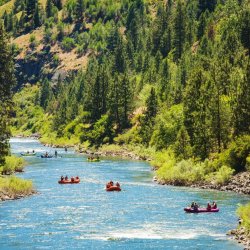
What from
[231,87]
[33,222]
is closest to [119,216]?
[33,222]

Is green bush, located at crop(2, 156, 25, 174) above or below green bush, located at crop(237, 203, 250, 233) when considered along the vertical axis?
above

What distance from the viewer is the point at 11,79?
102625mm

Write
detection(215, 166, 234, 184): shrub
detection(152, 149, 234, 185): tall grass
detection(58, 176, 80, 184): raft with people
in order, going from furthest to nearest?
detection(58, 176, 80, 184): raft with people, detection(152, 149, 234, 185): tall grass, detection(215, 166, 234, 184): shrub

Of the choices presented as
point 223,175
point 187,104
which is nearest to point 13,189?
point 223,175

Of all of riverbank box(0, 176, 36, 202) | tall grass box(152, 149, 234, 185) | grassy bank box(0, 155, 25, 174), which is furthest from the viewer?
grassy bank box(0, 155, 25, 174)

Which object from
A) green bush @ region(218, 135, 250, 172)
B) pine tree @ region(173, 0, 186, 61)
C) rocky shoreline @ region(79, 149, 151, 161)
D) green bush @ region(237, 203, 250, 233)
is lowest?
green bush @ region(237, 203, 250, 233)

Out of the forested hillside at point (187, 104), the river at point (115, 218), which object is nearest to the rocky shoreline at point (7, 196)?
the river at point (115, 218)

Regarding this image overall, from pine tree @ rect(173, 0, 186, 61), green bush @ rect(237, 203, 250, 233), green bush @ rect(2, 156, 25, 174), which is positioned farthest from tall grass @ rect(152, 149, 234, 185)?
pine tree @ rect(173, 0, 186, 61)

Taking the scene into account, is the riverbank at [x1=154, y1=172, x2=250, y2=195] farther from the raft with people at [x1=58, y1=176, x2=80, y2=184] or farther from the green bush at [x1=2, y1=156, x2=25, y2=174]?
the green bush at [x1=2, y1=156, x2=25, y2=174]

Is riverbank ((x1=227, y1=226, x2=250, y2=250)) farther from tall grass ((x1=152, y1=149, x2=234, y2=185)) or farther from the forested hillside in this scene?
tall grass ((x1=152, y1=149, x2=234, y2=185))

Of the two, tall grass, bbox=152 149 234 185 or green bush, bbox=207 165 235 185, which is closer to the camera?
green bush, bbox=207 165 235 185

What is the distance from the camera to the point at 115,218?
215 feet

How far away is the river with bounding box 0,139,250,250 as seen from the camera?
2175 inches

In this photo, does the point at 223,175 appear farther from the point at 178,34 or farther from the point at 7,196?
the point at 178,34
